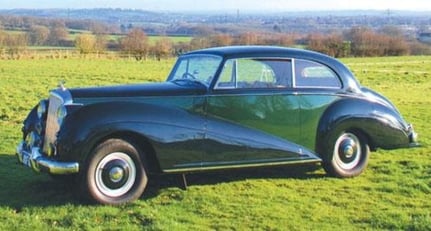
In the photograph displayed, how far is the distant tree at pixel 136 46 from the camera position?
47.2 metres

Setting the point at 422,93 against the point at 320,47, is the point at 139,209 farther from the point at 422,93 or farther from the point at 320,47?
the point at 320,47

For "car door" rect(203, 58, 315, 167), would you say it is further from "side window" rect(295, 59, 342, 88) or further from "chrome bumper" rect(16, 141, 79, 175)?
"chrome bumper" rect(16, 141, 79, 175)

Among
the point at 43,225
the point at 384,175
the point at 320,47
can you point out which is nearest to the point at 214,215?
the point at 43,225

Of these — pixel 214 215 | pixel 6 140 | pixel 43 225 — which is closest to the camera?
pixel 43 225

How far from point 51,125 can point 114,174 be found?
34.6 inches

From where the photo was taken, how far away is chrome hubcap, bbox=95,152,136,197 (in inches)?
263

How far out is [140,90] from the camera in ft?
23.0

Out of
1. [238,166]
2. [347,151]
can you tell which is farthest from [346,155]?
[238,166]

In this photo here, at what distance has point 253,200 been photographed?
6.93 metres

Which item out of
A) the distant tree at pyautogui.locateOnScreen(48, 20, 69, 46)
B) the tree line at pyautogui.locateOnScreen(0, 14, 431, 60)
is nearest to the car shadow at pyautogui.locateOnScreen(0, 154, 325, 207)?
the tree line at pyautogui.locateOnScreen(0, 14, 431, 60)

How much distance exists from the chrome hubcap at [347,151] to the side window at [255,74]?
1070 millimetres

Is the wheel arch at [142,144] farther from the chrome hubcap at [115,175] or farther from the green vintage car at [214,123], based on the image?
the chrome hubcap at [115,175]

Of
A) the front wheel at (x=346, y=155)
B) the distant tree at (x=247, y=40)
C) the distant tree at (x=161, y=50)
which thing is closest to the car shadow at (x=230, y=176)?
the front wheel at (x=346, y=155)

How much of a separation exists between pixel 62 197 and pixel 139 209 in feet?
3.32
